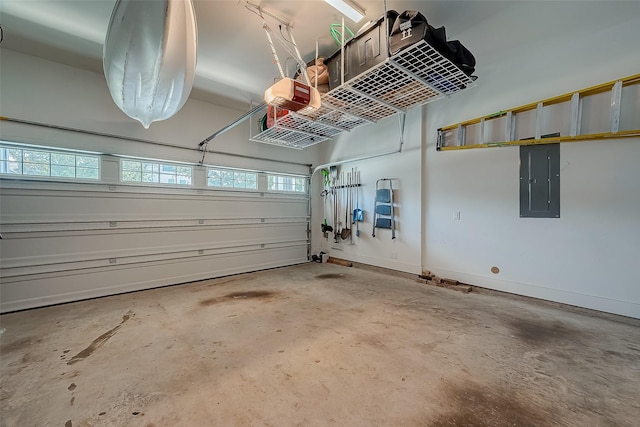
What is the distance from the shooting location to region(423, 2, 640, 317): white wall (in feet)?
8.61

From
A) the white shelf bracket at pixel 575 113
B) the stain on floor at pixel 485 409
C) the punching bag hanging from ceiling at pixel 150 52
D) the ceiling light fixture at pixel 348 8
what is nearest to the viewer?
the stain on floor at pixel 485 409

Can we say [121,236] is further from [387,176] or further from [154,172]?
[387,176]

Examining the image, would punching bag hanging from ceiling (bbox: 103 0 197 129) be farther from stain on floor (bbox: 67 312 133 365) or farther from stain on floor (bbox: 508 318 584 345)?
stain on floor (bbox: 508 318 584 345)

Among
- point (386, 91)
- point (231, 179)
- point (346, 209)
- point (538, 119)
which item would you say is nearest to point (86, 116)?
point (231, 179)

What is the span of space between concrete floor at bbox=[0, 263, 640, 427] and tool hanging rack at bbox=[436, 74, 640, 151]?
198 centimetres

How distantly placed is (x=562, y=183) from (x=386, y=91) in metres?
2.39

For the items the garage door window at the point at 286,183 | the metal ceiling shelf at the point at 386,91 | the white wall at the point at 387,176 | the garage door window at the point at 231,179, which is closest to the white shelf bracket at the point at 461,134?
the white wall at the point at 387,176

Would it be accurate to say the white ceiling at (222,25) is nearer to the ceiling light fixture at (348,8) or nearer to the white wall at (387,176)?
the ceiling light fixture at (348,8)

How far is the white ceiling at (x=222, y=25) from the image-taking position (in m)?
2.41

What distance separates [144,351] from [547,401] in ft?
9.65

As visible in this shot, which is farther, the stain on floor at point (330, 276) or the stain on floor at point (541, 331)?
the stain on floor at point (330, 276)

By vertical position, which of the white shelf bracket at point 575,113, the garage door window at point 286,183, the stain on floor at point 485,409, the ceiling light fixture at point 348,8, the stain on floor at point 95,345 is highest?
the ceiling light fixture at point 348,8

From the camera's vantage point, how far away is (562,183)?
298cm

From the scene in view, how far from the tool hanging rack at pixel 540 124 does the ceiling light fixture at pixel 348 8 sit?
2.22 meters
